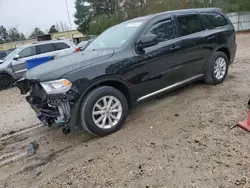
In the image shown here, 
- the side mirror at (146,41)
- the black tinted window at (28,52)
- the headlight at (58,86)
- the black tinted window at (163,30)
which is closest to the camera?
the headlight at (58,86)

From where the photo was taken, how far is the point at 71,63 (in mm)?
3432

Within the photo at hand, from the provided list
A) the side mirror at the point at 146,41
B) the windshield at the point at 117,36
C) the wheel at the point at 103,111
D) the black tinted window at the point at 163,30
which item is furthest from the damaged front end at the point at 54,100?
the black tinted window at the point at 163,30

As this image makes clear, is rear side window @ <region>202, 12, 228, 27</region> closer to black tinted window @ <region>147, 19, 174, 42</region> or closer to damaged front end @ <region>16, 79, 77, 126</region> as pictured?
black tinted window @ <region>147, 19, 174, 42</region>

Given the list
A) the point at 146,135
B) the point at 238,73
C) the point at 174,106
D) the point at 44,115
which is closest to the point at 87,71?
the point at 44,115

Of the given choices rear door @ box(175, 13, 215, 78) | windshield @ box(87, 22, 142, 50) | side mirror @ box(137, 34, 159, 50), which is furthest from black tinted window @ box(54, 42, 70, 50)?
side mirror @ box(137, 34, 159, 50)

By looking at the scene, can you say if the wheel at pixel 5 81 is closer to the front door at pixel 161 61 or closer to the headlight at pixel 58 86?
the headlight at pixel 58 86

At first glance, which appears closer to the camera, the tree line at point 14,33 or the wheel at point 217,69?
the wheel at point 217,69

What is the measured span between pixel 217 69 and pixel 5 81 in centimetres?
781

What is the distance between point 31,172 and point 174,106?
2.71 m

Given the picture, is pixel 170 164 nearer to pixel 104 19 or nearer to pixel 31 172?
pixel 31 172

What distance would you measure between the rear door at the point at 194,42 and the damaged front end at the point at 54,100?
2.38 m

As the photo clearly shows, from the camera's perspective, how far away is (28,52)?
1004 centimetres

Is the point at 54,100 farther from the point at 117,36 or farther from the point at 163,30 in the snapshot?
the point at 163,30

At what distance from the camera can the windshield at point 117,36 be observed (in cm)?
400
